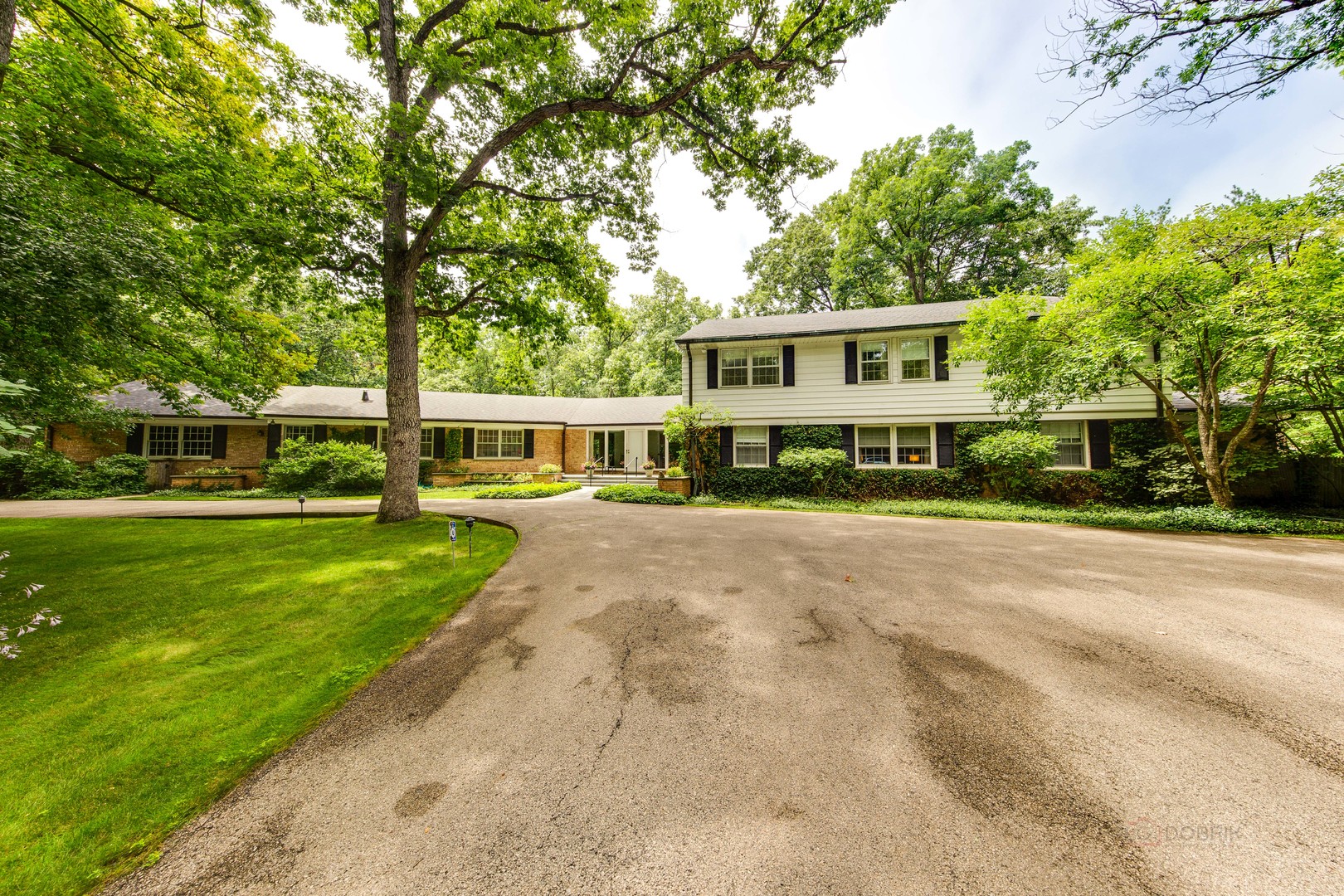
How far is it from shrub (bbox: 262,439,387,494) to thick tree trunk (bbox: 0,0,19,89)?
11.9 metres

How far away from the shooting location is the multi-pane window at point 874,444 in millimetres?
13766

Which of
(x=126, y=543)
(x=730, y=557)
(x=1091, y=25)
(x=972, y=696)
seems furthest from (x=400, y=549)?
(x=1091, y=25)

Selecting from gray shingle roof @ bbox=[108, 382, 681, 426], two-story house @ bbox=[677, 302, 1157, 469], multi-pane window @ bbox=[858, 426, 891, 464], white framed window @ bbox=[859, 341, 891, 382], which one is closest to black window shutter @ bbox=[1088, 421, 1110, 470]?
two-story house @ bbox=[677, 302, 1157, 469]

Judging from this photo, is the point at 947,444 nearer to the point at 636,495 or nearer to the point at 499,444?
the point at 636,495

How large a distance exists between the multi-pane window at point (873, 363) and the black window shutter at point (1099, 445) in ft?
19.0

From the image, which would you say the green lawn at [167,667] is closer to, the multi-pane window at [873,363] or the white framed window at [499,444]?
the multi-pane window at [873,363]

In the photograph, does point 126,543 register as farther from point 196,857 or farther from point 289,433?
point 289,433

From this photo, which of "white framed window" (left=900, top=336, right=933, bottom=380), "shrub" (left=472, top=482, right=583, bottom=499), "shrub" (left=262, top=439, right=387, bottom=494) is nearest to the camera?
"white framed window" (left=900, top=336, right=933, bottom=380)

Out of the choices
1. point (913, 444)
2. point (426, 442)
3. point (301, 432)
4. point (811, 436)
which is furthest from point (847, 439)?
point (301, 432)

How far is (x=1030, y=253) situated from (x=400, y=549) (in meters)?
32.8

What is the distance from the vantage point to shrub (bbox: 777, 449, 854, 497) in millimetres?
13109

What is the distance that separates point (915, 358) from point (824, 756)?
544 inches

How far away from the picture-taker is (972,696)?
122 inches

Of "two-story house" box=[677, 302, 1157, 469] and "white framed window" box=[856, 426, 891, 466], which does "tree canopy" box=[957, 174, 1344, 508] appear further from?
"white framed window" box=[856, 426, 891, 466]
